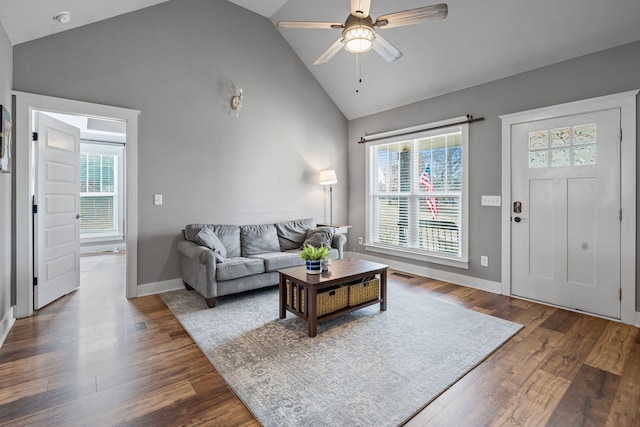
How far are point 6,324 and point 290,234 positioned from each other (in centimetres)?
308

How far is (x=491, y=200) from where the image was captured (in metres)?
3.95

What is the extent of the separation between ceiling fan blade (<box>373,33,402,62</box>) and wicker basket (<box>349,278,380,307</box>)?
2.10m

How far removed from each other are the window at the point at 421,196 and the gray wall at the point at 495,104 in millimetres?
169

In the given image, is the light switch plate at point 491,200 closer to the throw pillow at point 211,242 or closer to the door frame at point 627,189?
the door frame at point 627,189

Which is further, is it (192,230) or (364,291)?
(192,230)

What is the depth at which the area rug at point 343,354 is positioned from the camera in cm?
180

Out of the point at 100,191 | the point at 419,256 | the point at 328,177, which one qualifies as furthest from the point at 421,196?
the point at 100,191

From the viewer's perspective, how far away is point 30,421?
5.47 feet

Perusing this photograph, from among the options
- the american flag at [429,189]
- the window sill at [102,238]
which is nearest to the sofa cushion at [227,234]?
the american flag at [429,189]

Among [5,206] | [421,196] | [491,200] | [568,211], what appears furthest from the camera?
[421,196]

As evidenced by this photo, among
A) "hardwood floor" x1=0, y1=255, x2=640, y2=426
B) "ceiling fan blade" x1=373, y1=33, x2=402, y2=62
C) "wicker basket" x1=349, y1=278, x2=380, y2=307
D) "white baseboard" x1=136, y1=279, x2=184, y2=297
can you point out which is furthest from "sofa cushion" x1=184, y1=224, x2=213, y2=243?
"ceiling fan blade" x1=373, y1=33, x2=402, y2=62

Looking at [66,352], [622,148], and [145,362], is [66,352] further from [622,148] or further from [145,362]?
[622,148]

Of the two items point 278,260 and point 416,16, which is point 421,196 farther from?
point 416,16

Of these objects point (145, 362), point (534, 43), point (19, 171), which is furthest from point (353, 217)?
point (19, 171)
